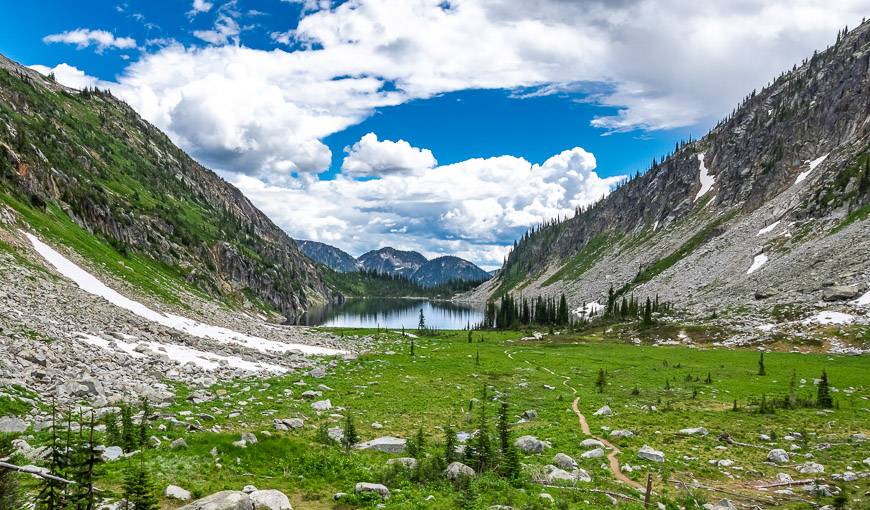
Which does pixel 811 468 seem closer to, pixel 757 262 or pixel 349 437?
pixel 349 437

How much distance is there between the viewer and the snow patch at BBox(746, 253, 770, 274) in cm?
11589

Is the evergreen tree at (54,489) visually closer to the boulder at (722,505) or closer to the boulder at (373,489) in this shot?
the boulder at (373,489)

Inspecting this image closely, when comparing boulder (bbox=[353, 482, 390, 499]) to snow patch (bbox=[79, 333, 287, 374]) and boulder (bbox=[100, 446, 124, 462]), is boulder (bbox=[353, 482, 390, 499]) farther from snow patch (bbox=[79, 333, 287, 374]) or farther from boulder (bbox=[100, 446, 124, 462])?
snow patch (bbox=[79, 333, 287, 374])

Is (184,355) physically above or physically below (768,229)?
below

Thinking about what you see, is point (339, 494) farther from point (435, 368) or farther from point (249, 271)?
point (249, 271)

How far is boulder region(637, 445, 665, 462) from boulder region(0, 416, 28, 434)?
23.6m

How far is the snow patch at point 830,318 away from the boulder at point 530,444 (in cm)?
6715

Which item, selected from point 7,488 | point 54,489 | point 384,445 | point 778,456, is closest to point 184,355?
point 384,445

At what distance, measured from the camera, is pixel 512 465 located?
61.2ft

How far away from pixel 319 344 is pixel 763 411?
47.1m

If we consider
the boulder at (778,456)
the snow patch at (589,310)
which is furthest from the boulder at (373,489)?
the snow patch at (589,310)

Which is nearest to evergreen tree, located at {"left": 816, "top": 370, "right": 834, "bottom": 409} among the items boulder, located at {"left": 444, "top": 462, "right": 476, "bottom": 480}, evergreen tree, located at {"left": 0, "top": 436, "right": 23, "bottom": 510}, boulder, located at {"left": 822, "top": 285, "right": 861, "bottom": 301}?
boulder, located at {"left": 444, "top": 462, "right": 476, "bottom": 480}

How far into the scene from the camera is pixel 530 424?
2875 cm

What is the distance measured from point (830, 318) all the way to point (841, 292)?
32.0 ft
